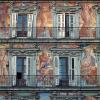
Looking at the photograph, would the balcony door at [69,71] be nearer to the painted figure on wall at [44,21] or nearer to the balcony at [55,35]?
the balcony at [55,35]

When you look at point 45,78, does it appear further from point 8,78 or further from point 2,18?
point 2,18

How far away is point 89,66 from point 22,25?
5713mm

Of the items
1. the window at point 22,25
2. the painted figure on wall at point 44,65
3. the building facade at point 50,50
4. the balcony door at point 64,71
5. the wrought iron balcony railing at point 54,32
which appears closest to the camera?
the building facade at point 50,50

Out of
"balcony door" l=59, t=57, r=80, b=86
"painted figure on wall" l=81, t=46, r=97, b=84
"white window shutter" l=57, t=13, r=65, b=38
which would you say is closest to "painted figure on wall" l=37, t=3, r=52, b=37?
"white window shutter" l=57, t=13, r=65, b=38

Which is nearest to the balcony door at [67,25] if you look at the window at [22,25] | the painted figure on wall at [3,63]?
the window at [22,25]

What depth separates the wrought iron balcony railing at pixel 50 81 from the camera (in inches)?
1296

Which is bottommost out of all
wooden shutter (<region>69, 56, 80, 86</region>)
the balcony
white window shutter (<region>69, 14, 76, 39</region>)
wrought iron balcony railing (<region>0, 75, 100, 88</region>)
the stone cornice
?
wrought iron balcony railing (<region>0, 75, 100, 88</region>)

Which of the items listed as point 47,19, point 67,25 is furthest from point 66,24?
point 47,19

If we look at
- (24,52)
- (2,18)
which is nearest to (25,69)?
(24,52)

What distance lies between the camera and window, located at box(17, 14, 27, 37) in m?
33.6

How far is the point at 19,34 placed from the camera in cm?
3356

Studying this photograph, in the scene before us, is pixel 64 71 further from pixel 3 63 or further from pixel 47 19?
pixel 3 63

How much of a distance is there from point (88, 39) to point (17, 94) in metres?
6.42

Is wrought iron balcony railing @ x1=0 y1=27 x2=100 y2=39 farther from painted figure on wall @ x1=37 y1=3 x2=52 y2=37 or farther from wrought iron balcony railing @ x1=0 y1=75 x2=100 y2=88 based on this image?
wrought iron balcony railing @ x1=0 y1=75 x2=100 y2=88
